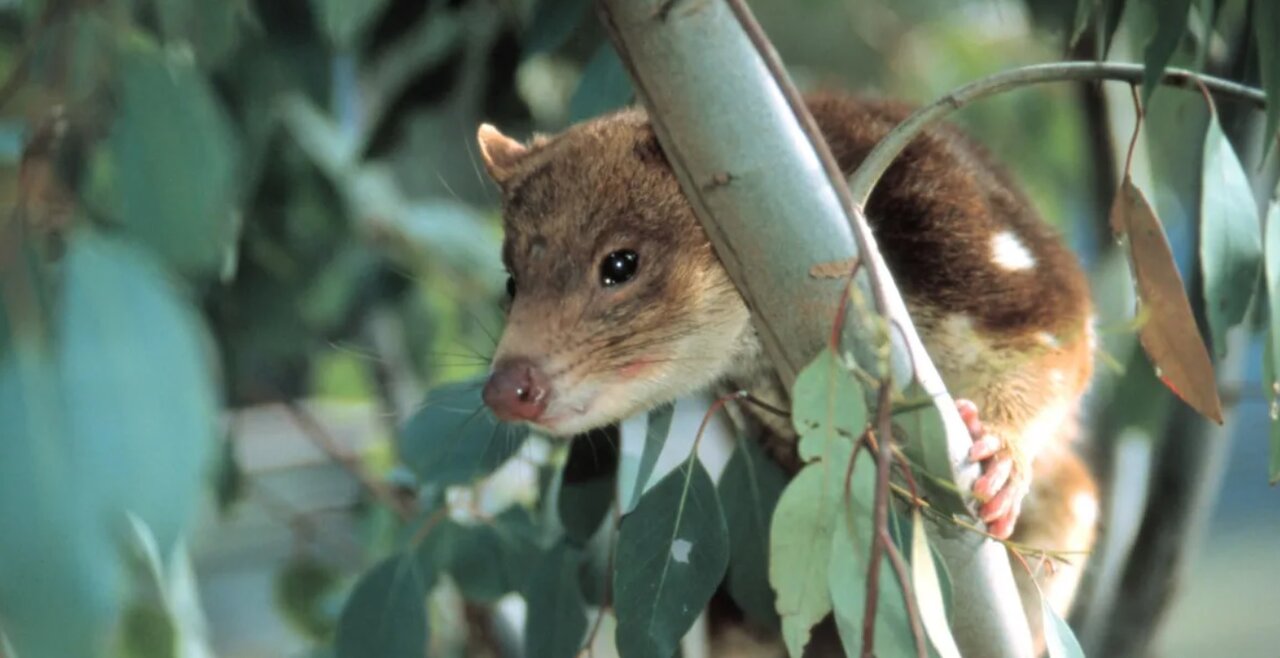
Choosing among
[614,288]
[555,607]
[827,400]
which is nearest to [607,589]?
[555,607]

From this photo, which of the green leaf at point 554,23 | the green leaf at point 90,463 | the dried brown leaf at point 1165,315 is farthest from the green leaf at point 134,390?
the green leaf at point 554,23

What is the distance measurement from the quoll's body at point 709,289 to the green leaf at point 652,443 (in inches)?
0.6

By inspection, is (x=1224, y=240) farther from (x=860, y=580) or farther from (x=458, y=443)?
(x=458, y=443)

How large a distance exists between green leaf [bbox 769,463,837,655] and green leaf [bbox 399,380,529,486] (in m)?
0.63

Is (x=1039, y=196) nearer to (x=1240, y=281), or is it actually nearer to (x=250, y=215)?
(x=250, y=215)

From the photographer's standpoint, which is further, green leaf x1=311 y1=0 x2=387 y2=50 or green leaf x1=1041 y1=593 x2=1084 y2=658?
green leaf x1=311 y1=0 x2=387 y2=50

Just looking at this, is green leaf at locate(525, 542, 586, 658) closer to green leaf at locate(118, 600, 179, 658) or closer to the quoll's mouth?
the quoll's mouth

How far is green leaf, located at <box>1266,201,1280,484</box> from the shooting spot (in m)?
1.10

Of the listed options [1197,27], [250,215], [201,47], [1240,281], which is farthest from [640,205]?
[250,215]

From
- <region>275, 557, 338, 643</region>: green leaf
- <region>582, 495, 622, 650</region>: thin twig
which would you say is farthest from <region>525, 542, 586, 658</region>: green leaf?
<region>275, 557, 338, 643</region>: green leaf

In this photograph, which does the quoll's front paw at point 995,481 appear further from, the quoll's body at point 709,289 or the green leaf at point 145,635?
the green leaf at point 145,635

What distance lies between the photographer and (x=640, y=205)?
1.46 m

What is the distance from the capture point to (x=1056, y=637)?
105cm

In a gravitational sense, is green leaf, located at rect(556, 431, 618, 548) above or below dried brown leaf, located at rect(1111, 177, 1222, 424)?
below
